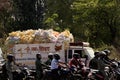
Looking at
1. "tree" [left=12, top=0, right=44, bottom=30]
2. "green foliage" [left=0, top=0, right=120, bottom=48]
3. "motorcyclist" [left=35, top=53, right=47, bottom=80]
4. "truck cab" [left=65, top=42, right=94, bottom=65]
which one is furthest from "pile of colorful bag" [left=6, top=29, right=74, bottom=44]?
"tree" [left=12, top=0, right=44, bottom=30]

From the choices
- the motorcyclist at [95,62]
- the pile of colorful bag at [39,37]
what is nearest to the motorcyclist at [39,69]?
the motorcyclist at [95,62]

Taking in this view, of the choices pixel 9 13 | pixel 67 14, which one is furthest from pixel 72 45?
pixel 67 14

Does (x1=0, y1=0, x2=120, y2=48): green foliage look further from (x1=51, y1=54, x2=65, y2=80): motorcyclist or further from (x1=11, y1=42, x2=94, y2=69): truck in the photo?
(x1=51, y1=54, x2=65, y2=80): motorcyclist

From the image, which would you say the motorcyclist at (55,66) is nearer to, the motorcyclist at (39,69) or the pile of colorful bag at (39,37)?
the motorcyclist at (39,69)

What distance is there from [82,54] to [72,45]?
1.01 metres

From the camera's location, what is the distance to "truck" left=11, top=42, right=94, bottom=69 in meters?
27.2

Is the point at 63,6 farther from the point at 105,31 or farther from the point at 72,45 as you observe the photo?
the point at 72,45

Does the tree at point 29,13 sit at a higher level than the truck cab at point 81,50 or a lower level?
higher

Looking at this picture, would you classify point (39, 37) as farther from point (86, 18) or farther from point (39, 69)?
point (86, 18)

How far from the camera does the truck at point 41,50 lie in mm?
27219

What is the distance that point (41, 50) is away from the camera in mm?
27672

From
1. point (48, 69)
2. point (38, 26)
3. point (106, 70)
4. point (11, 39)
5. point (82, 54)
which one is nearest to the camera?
point (106, 70)

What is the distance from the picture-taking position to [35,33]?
93.2ft

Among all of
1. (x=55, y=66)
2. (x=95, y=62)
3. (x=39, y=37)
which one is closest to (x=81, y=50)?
(x=39, y=37)
